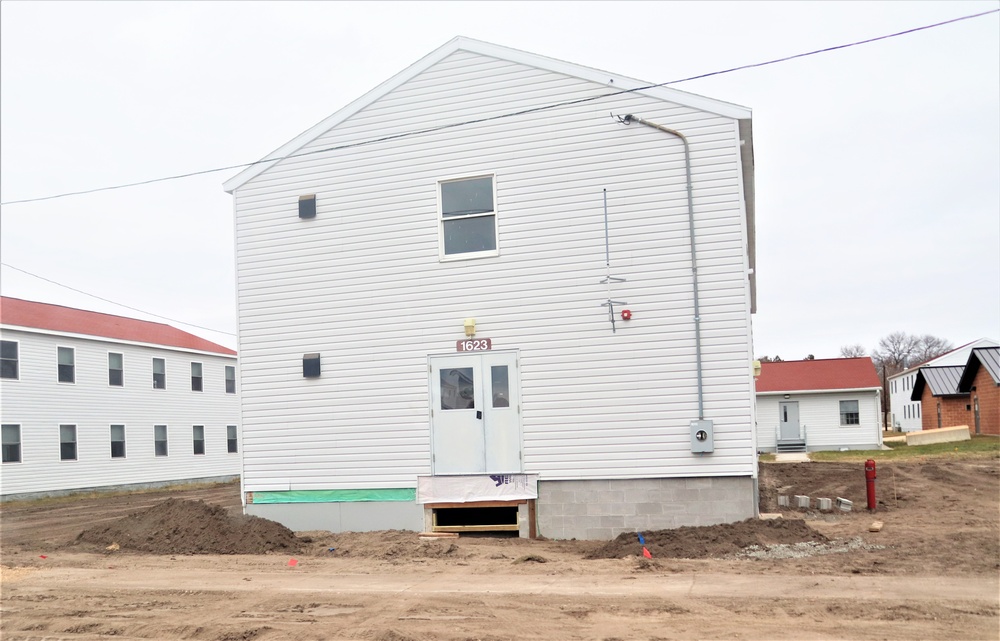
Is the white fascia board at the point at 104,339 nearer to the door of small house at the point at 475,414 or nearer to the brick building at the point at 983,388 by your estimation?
the door of small house at the point at 475,414

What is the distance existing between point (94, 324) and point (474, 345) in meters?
23.2

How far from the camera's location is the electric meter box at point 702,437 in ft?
38.5

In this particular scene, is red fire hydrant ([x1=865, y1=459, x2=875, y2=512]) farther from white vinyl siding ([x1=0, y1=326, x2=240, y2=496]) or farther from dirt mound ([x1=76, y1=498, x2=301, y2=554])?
white vinyl siding ([x1=0, y1=326, x2=240, y2=496])

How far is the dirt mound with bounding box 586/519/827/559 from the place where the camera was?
35.2ft

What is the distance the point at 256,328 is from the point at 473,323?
3.97 metres

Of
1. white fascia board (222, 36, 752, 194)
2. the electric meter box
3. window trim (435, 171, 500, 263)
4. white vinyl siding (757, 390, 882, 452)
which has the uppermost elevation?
white fascia board (222, 36, 752, 194)

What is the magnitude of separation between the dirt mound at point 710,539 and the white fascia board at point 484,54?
577 centimetres

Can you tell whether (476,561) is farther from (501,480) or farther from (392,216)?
(392,216)

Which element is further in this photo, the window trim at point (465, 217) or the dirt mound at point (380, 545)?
the window trim at point (465, 217)

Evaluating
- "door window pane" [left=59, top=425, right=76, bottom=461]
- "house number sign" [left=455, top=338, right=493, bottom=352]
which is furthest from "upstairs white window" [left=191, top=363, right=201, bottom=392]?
"house number sign" [left=455, top=338, right=493, bottom=352]

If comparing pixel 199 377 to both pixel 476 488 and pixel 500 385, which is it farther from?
pixel 500 385

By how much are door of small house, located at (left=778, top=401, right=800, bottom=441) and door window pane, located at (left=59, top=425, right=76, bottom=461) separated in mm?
29242

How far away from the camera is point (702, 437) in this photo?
38.6 feet

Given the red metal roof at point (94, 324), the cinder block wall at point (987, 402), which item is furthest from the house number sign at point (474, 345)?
the cinder block wall at point (987, 402)
